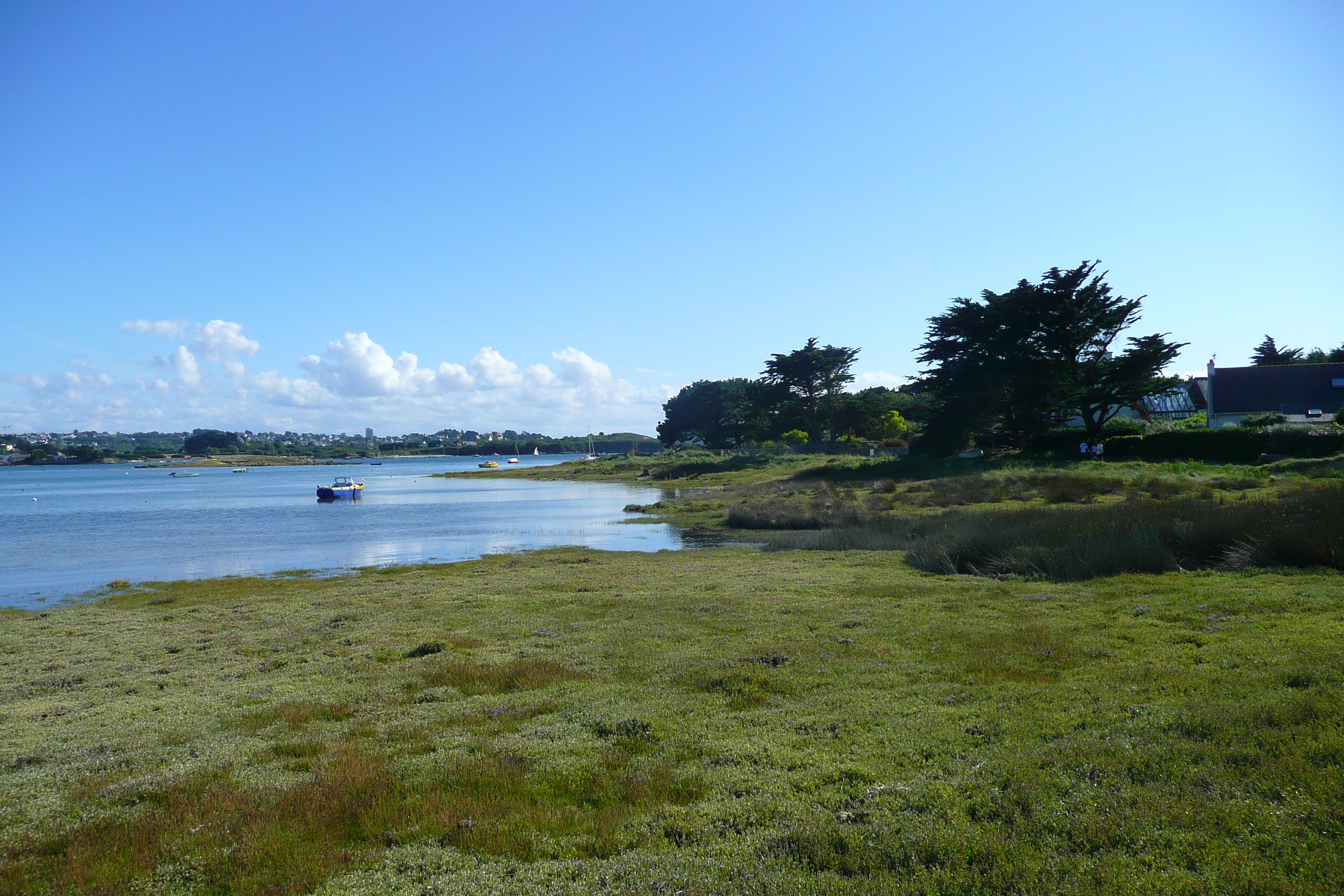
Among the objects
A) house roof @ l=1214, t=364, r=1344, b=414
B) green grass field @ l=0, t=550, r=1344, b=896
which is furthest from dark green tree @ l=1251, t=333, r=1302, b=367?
green grass field @ l=0, t=550, r=1344, b=896

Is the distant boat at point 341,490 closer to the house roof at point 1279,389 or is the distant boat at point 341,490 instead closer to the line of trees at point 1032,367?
the line of trees at point 1032,367

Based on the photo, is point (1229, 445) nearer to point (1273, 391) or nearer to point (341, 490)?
point (1273, 391)

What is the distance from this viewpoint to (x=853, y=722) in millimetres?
8414

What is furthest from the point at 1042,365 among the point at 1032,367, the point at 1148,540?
the point at 1148,540

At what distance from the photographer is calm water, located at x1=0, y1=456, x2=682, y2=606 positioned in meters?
33.5

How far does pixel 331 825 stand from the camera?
6.82m

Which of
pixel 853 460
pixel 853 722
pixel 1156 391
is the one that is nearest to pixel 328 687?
pixel 853 722

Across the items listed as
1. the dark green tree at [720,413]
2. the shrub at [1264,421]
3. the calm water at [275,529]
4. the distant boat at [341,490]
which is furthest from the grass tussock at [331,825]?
the dark green tree at [720,413]

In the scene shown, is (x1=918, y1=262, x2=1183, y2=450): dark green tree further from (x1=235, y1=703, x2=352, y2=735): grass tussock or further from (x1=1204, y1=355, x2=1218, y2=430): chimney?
(x1=235, y1=703, x2=352, y2=735): grass tussock

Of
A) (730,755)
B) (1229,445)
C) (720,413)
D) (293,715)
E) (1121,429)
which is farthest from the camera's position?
(720,413)

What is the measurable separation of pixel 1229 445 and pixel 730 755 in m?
46.3

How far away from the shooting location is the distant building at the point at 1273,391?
5666cm

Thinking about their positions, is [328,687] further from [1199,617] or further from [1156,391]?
[1156,391]

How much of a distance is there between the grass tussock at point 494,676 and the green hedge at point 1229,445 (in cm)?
4080
